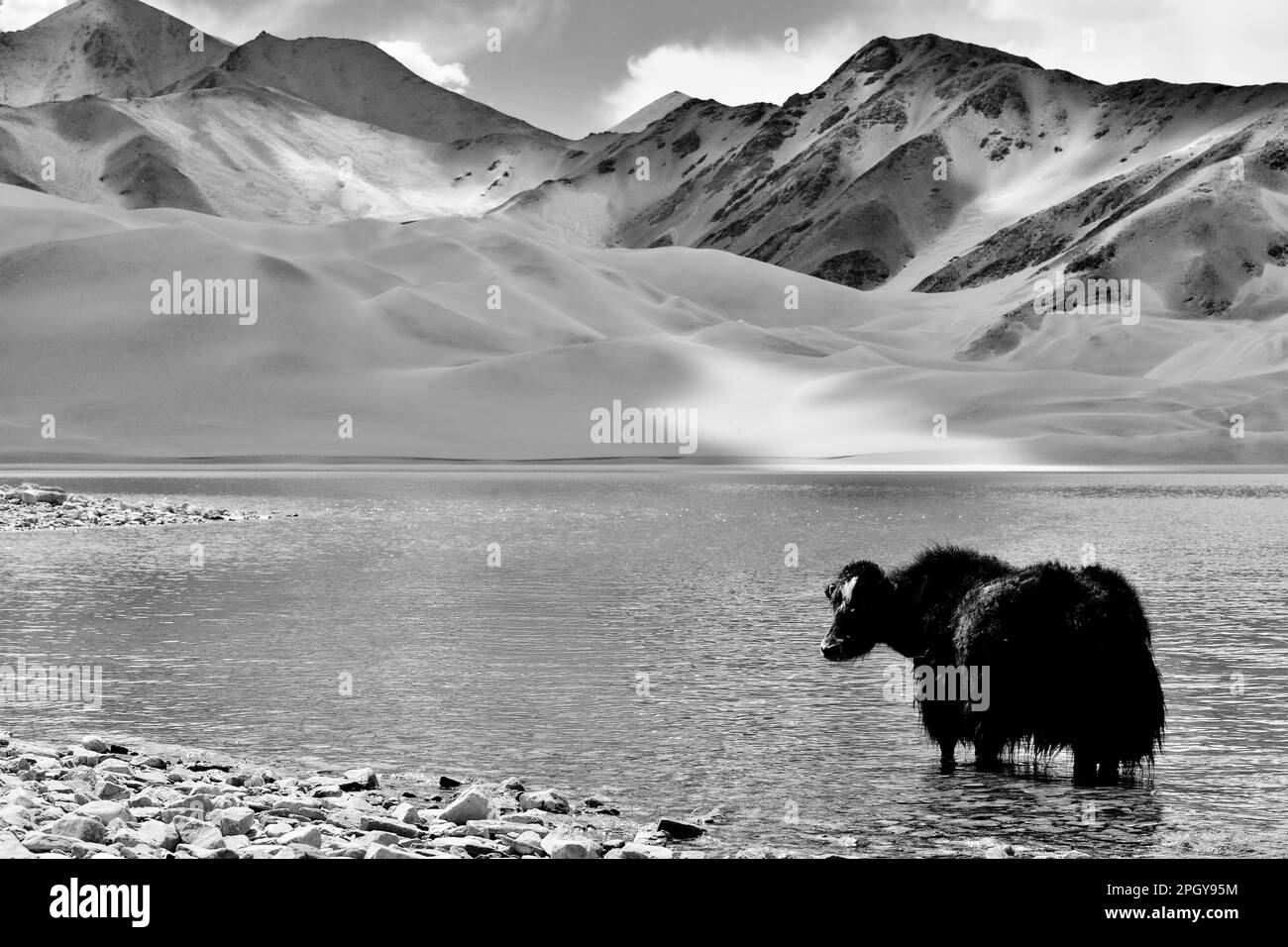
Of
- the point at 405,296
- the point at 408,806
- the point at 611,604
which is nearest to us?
the point at 408,806

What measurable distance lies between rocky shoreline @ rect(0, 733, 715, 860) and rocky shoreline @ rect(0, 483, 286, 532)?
3158cm

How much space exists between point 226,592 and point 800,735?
1456 cm

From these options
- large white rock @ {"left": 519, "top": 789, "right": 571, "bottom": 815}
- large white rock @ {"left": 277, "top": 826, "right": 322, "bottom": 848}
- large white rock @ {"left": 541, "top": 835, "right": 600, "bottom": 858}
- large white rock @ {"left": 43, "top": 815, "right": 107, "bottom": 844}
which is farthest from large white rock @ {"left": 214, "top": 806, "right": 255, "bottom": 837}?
large white rock @ {"left": 519, "top": 789, "right": 571, "bottom": 815}

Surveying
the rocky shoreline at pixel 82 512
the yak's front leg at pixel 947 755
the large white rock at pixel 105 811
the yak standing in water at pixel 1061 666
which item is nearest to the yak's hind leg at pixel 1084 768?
the yak standing in water at pixel 1061 666

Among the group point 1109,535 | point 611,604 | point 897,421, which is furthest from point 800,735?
point 897,421

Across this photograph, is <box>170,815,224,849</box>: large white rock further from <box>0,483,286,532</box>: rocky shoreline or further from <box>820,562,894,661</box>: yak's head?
<box>0,483,286,532</box>: rocky shoreline

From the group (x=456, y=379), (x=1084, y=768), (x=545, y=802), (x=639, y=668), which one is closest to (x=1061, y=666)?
(x=1084, y=768)

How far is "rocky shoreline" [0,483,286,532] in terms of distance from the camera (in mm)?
41625

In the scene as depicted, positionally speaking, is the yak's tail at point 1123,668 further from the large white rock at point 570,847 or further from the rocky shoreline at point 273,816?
the large white rock at point 570,847

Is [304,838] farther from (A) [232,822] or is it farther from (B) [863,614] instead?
(B) [863,614]

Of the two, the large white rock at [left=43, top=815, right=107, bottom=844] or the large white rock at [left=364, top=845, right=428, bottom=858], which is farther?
the large white rock at [left=43, top=815, right=107, bottom=844]

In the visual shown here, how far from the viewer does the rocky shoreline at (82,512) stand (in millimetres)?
41625

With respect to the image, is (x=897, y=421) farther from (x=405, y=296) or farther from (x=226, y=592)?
(x=226, y=592)
